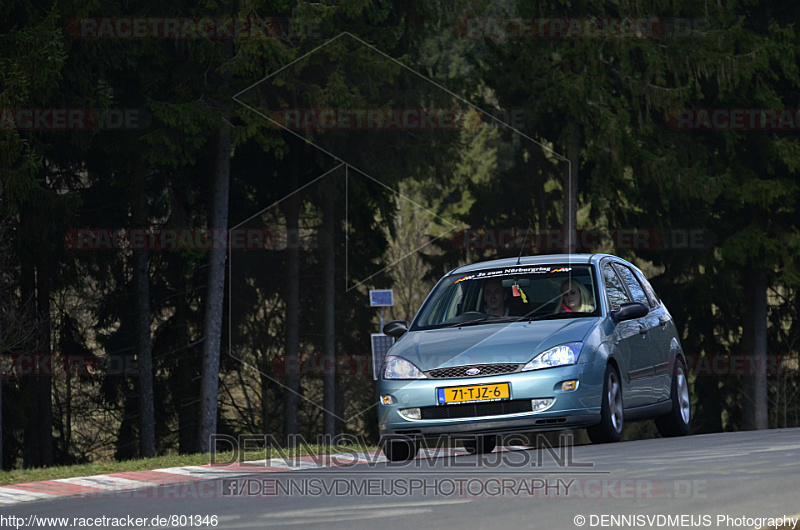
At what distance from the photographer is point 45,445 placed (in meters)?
32.4

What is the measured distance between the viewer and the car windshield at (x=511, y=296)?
1223 cm

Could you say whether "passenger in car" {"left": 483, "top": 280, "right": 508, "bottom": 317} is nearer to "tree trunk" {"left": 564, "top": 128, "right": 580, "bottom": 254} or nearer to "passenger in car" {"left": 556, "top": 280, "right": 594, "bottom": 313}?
"passenger in car" {"left": 556, "top": 280, "right": 594, "bottom": 313}

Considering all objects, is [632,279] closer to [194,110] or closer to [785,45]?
[194,110]

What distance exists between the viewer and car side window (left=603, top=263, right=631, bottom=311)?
12.5 meters

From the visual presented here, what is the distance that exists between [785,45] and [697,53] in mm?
2256

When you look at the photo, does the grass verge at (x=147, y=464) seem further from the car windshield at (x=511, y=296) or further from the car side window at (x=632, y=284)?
the car side window at (x=632, y=284)

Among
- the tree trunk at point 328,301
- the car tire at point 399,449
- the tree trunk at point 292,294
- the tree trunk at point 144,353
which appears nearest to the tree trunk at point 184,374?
the tree trunk at point 292,294

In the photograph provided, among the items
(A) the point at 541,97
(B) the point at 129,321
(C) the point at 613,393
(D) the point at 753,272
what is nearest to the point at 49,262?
(B) the point at 129,321

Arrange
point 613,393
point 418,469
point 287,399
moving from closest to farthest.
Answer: point 418,469 → point 613,393 → point 287,399

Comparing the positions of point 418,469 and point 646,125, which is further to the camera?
point 646,125

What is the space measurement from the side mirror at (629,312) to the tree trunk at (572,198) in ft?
57.5

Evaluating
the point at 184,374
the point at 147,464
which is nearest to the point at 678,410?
the point at 147,464

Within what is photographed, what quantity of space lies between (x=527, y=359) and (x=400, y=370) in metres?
1.11

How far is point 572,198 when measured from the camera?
104ft
